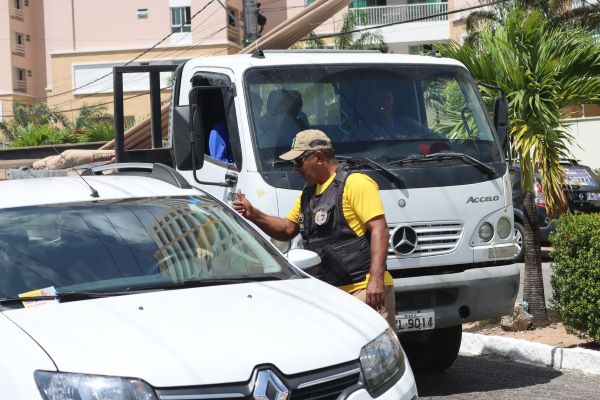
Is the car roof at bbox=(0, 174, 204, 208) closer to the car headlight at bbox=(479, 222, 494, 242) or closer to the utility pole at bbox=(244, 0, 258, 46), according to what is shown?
the car headlight at bbox=(479, 222, 494, 242)

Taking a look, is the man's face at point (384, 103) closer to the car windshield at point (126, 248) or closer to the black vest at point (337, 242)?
the black vest at point (337, 242)

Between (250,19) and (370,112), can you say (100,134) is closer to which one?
(250,19)

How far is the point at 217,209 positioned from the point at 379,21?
141 ft

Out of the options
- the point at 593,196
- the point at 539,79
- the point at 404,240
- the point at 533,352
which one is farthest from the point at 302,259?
the point at 593,196

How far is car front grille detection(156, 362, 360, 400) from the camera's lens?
13.2 ft

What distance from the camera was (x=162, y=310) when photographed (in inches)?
180

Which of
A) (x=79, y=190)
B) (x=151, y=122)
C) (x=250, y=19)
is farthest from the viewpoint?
(x=250, y=19)

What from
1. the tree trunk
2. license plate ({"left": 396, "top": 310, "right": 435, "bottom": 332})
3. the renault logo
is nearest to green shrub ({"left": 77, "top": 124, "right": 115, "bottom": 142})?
the tree trunk

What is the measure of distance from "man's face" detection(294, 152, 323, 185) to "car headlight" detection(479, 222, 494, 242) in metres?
1.87

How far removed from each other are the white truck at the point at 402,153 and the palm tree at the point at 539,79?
3.31ft

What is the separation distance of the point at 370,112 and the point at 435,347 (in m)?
2.02

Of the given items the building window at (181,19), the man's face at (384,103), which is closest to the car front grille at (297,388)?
the man's face at (384,103)

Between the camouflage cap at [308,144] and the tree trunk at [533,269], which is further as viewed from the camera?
the tree trunk at [533,269]

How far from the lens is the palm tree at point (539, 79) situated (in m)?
9.48
